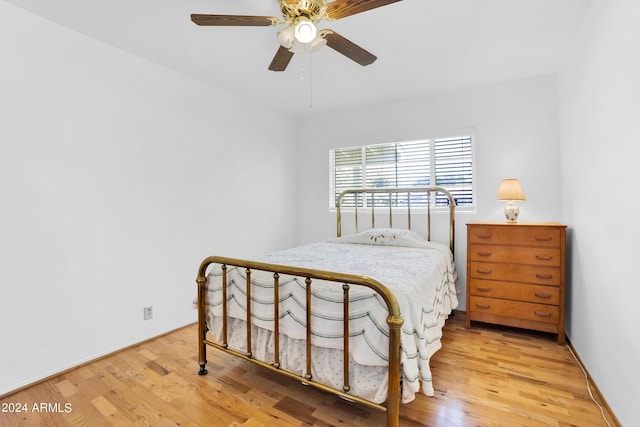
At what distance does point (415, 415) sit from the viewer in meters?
1.63

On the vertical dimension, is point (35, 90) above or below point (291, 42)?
below

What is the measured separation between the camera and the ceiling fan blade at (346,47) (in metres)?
1.71

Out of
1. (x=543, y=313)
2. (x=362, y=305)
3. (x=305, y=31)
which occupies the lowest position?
(x=543, y=313)

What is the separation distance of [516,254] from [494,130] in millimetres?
1344

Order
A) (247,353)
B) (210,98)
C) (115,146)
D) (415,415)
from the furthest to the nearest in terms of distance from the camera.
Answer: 1. (210,98)
2. (115,146)
3. (247,353)
4. (415,415)

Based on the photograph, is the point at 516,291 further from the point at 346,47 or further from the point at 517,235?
the point at 346,47

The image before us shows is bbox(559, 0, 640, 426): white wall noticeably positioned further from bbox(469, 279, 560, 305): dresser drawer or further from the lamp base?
the lamp base

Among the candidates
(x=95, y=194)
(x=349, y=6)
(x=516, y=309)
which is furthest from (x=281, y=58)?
(x=516, y=309)

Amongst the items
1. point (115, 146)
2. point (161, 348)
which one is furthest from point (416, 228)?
point (115, 146)

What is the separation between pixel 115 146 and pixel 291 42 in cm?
171

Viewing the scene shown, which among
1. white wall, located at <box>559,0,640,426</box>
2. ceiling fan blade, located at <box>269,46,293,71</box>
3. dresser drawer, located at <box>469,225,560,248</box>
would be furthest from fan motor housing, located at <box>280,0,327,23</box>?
dresser drawer, located at <box>469,225,560,248</box>

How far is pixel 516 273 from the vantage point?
2656 millimetres

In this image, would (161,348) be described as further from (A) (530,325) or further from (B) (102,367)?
(A) (530,325)

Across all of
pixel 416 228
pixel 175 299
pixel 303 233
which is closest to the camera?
pixel 175 299
